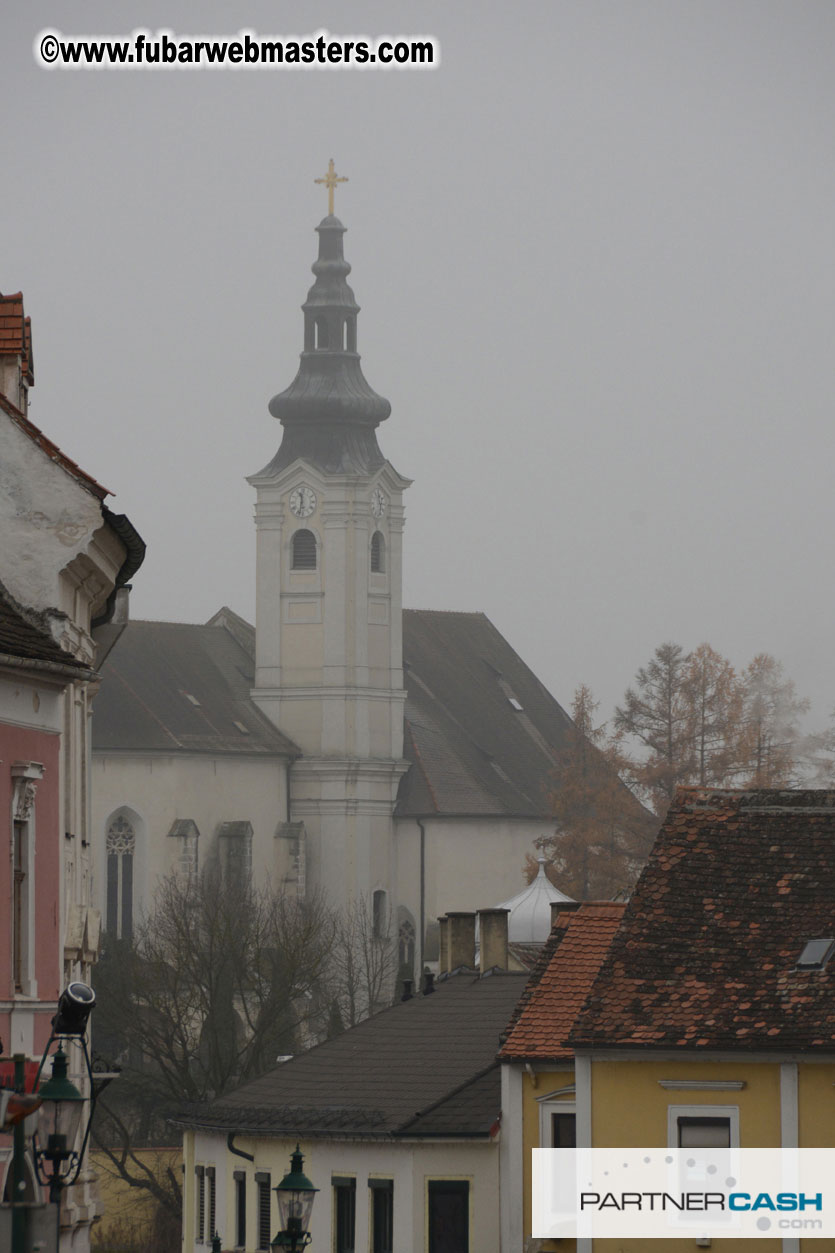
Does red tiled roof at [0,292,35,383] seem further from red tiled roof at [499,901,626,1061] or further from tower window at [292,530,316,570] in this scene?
tower window at [292,530,316,570]

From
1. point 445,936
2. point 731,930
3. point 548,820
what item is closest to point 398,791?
point 548,820

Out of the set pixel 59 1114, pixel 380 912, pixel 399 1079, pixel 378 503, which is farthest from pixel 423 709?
pixel 59 1114

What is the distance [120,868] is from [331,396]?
18368 mm

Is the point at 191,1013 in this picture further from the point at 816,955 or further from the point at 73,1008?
the point at 73,1008

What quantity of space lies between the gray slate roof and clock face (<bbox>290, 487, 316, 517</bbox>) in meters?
6.32

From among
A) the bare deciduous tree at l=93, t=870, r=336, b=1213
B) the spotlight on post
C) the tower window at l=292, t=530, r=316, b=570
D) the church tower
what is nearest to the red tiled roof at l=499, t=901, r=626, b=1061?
the spotlight on post

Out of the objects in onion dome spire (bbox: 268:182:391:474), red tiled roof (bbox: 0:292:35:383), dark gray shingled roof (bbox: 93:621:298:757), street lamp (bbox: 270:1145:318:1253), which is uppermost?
onion dome spire (bbox: 268:182:391:474)

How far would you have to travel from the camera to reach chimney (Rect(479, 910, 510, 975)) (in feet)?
164

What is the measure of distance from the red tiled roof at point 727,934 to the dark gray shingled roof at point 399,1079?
5515 mm

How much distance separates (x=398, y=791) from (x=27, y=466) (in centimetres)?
8862

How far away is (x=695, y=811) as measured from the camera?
32.8 meters

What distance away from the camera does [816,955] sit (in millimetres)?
29953

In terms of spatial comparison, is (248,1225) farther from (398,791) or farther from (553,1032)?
(398,791)

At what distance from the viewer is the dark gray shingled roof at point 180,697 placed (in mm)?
104062
